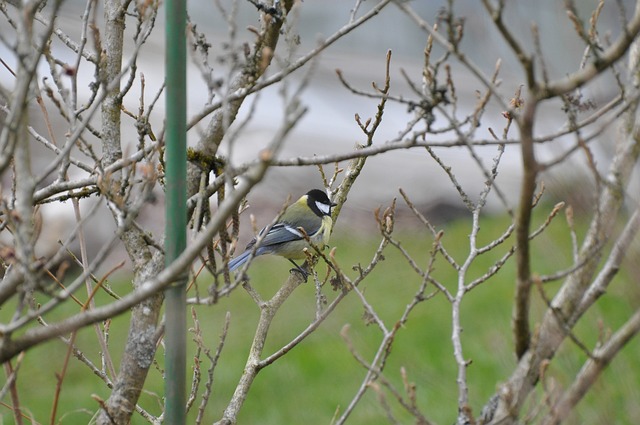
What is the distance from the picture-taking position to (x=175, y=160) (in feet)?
5.51

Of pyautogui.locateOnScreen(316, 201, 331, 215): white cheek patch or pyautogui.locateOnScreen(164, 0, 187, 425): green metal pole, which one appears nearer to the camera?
pyautogui.locateOnScreen(164, 0, 187, 425): green metal pole

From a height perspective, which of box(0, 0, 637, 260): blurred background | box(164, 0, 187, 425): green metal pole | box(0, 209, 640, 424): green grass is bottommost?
box(164, 0, 187, 425): green metal pole

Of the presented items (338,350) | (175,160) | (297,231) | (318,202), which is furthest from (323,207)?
(175,160)

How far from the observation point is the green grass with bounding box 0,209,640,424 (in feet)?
15.5

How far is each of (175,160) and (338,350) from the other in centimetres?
397

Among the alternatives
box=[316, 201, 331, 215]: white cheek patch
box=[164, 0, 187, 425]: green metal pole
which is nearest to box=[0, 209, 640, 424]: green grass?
A: box=[316, 201, 331, 215]: white cheek patch

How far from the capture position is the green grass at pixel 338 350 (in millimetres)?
4711

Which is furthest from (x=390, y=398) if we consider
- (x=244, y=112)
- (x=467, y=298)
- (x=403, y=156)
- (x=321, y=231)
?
(x=244, y=112)

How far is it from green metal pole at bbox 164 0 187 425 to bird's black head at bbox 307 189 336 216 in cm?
247

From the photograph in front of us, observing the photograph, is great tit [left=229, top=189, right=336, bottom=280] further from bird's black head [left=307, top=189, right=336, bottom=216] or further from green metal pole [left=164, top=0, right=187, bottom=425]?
green metal pole [left=164, top=0, right=187, bottom=425]

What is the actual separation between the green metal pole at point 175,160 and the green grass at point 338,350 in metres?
2.50

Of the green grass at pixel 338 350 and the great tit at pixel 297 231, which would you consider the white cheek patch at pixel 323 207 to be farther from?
the green grass at pixel 338 350

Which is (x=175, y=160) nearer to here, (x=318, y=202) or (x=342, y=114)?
(x=318, y=202)

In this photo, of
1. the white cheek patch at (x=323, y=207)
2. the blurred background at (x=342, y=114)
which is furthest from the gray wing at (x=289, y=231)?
the blurred background at (x=342, y=114)
